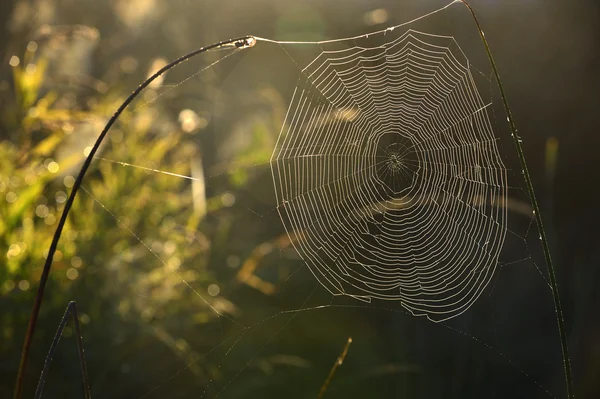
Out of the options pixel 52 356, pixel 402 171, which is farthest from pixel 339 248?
pixel 52 356

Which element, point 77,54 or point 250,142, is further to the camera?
point 250,142

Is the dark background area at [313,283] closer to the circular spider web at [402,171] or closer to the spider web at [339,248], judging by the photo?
the spider web at [339,248]

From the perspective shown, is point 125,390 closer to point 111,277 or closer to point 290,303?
point 111,277

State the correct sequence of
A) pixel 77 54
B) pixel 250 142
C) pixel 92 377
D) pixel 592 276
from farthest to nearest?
pixel 592 276 < pixel 250 142 < pixel 77 54 < pixel 92 377

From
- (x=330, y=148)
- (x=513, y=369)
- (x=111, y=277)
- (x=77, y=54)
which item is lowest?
(x=513, y=369)

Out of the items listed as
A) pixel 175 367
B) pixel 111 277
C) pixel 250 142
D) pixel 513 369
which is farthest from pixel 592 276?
pixel 111 277

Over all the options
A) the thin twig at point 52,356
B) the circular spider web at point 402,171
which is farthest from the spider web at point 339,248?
the thin twig at point 52,356
